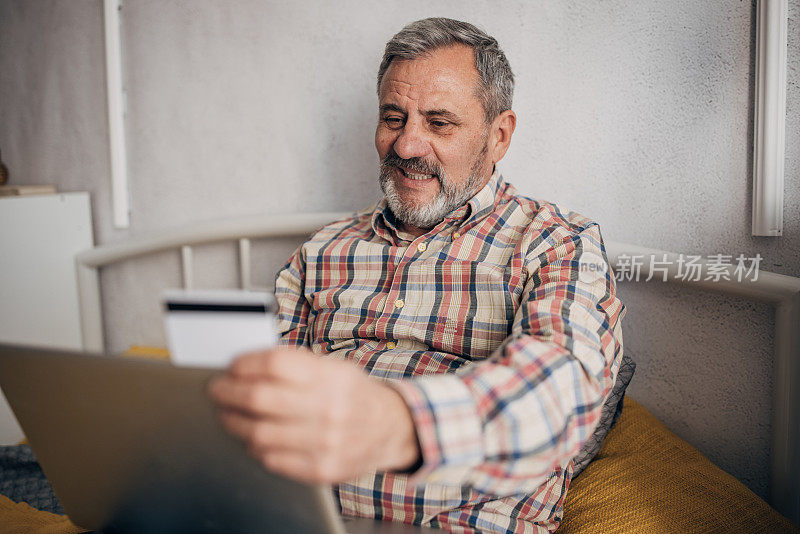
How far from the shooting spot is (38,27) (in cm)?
188

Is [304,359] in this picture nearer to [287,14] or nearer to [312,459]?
[312,459]

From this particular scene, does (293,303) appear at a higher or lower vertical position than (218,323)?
lower

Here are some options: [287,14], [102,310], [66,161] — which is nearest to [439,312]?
[287,14]

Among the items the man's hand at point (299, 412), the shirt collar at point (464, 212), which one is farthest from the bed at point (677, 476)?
the man's hand at point (299, 412)

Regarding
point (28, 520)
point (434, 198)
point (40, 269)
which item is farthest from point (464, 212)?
point (40, 269)

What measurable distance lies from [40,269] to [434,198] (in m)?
1.30

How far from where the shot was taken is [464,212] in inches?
42.2

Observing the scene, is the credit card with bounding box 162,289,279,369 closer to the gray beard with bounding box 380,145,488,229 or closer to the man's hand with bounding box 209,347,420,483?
the man's hand with bounding box 209,347,420,483

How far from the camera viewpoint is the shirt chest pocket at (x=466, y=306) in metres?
0.93

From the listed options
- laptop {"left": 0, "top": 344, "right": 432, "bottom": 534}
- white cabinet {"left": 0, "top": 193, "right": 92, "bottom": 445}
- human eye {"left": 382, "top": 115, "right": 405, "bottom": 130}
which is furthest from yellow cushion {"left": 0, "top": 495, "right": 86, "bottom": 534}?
human eye {"left": 382, "top": 115, "right": 405, "bottom": 130}

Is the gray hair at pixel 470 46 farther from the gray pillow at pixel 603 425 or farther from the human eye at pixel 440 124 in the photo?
the gray pillow at pixel 603 425

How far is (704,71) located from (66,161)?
184 centimetres

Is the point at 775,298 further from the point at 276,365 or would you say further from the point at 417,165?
the point at 276,365

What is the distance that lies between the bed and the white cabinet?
0.64 meters
